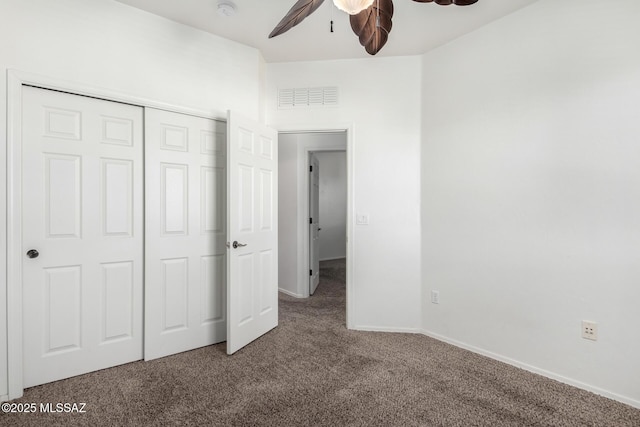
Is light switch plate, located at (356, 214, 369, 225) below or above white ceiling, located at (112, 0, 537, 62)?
below

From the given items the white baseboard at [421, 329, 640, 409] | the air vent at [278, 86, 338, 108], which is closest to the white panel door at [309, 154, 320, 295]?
the air vent at [278, 86, 338, 108]

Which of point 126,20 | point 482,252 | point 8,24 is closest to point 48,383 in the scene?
point 8,24

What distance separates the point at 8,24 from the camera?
1.93 metres

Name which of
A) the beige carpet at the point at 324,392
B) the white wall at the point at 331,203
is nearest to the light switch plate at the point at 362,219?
the beige carpet at the point at 324,392

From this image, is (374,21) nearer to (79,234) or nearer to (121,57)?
(121,57)

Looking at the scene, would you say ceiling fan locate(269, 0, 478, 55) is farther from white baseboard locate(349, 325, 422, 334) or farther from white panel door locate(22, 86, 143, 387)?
white baseboard locate(349, 325, 422, 334)

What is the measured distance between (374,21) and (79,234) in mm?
2307

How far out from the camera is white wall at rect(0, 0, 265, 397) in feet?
6.39

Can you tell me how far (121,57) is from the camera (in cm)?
231

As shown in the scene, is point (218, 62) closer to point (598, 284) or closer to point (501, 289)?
point (501, 289)

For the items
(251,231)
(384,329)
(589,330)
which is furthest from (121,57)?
(589,330)

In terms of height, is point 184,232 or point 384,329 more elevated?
point 184,232

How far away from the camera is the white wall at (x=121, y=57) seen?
1.95 meters

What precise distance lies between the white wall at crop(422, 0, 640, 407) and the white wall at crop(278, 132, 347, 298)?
1.65 m
